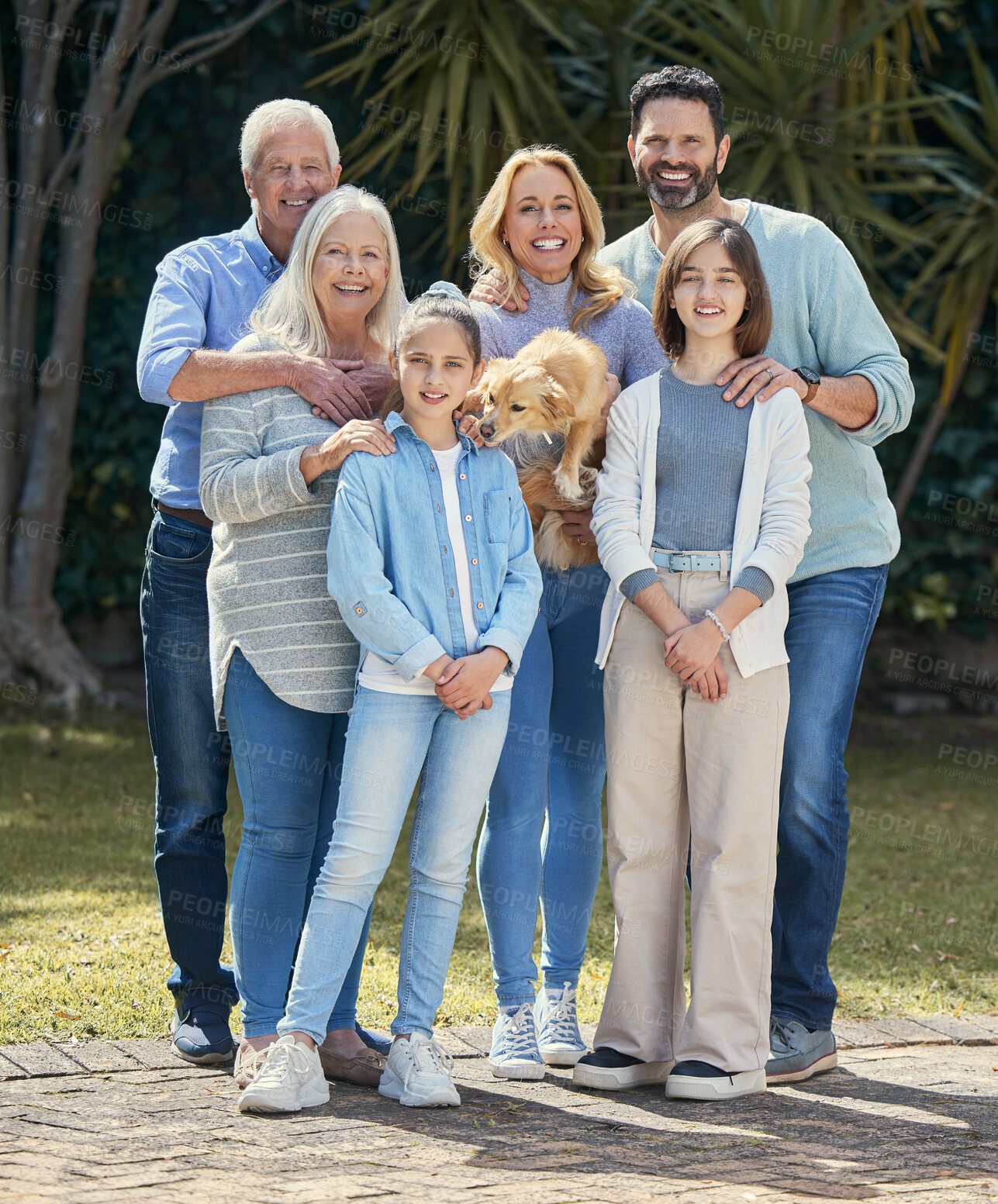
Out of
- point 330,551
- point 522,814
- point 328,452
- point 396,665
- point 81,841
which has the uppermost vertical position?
point 328,452

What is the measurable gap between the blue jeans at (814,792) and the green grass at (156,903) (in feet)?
1.89

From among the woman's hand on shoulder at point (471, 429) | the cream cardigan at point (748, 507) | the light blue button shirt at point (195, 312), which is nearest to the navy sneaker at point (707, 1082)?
the cream cardigan at point (748, 507)

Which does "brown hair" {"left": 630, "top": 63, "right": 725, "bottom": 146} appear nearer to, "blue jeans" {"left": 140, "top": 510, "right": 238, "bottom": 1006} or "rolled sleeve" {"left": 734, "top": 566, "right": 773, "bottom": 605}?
"rolled sleeve" {"left": 734, "top": 566, "right": 773, "bottom": 605}

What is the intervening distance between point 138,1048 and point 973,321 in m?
6.54

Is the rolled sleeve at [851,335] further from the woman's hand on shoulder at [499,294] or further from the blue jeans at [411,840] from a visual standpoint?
the blue jeans at [411,840]

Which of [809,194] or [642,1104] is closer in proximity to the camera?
[642,1104]

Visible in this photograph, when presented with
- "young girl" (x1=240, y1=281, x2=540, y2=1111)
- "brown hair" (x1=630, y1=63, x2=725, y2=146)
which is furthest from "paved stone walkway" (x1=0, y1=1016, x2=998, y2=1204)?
"brown hair" (x1=630, y1=63, x2=725, y2=146)

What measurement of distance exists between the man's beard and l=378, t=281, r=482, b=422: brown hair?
71 centimetres

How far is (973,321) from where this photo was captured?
818 cm

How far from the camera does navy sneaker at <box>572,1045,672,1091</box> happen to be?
3.17 metres

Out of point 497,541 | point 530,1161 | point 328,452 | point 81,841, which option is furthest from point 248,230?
point 81,841

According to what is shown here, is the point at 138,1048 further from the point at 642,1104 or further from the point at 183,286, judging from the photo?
the point at 183,286

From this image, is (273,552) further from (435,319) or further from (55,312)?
(55,312)

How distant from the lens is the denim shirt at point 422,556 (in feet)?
9.56
